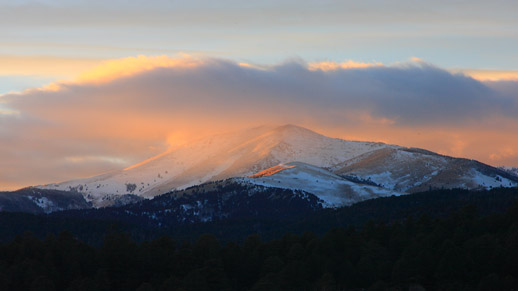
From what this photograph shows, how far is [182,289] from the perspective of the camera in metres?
200

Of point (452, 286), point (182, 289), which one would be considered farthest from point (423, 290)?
point (182, 289)

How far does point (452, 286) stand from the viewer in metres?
191

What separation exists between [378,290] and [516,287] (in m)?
31.8

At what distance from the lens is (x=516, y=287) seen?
185875 millimetres

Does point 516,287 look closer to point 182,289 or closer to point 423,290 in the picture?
point 423,290

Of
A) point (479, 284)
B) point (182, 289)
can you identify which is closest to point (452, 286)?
point (479, 284)

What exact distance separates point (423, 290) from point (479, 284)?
16.6 meters

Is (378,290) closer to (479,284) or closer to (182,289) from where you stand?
(479,284)

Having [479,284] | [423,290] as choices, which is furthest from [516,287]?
[423,290]

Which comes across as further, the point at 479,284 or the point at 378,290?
the point at 378,290

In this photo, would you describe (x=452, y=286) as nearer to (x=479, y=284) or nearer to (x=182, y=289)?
(x=479, y=284)

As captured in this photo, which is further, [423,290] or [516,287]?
[423,290]

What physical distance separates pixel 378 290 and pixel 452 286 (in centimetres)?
1802

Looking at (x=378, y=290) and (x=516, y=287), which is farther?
(x=378, y=290)
